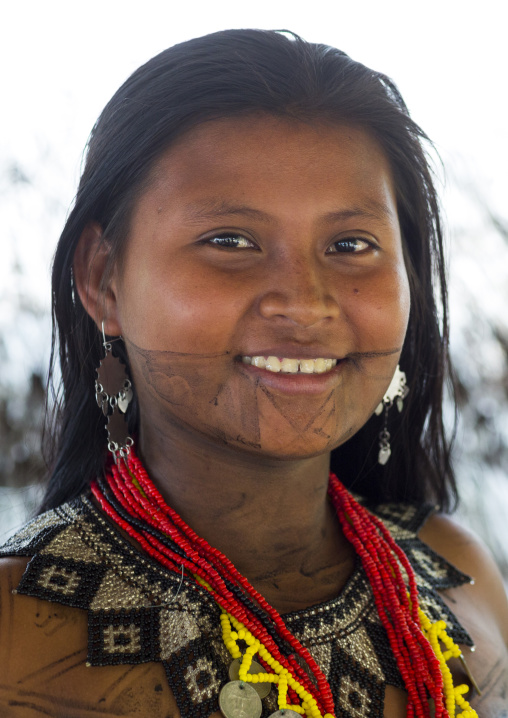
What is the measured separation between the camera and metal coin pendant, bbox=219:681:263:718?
1318mm

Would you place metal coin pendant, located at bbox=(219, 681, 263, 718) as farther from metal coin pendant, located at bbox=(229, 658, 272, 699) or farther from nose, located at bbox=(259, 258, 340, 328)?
nose, located at bbox=(259, 258, 340, 328)

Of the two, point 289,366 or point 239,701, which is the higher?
point 289,366

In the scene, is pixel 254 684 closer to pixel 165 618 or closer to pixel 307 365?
pixel 165 618

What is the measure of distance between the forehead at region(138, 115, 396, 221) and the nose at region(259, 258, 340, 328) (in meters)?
0.13

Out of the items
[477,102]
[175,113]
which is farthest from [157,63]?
[477,102]

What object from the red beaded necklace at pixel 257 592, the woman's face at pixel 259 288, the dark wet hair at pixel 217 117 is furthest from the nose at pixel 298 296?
the red beaded necklace at pixel 257 592

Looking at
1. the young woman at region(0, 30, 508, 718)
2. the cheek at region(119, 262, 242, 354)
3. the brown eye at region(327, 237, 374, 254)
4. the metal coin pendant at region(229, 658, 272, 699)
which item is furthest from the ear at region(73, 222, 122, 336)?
the metal coin pendant at region(229, 658, 272, 699)

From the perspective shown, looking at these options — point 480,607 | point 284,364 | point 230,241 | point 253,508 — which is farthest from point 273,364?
point 480,607

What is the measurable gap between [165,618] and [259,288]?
0.65 m

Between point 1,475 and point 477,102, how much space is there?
268cm

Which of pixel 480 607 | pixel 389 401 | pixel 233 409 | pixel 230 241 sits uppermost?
pixel 230 241

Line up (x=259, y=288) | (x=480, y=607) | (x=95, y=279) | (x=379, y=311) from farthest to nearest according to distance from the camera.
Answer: (x=480, y=607)
(x=95, y=279)
(x=379, y=311)
(x=259, y=288)

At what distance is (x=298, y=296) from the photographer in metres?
1.37

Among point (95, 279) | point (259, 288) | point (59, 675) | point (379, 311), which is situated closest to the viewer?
point (59, 675)
